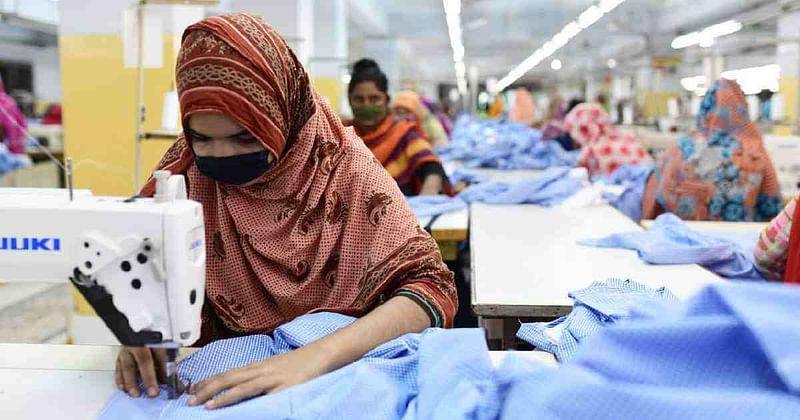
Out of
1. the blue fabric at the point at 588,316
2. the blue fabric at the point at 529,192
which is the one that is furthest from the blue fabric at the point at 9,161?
the blue fabric at the point at 588,316

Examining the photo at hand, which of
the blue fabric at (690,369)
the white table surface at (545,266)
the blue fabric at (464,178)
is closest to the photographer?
the blue fabric at (690,369)

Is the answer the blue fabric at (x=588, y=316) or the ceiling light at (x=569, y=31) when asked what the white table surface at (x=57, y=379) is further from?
the ceiling light at (x=569, y=31)

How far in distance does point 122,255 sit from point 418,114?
652 centimetres

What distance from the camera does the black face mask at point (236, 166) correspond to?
4.43 feet

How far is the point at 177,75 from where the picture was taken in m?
1.33

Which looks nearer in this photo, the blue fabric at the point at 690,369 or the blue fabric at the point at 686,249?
the blue fabric at the point at 690,369

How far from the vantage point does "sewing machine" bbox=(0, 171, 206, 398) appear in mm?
1092

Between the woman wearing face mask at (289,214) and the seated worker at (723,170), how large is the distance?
2.51 meters

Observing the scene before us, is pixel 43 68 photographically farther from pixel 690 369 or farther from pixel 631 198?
pixel 690 369

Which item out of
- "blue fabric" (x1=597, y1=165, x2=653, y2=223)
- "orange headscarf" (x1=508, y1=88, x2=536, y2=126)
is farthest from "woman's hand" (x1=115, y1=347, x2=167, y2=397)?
"orange headscarf" (x1=508, y1=88, x2=536, y2=126)

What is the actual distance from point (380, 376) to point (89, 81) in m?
3.96

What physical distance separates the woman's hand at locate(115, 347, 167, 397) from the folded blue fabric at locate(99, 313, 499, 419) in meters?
0.02

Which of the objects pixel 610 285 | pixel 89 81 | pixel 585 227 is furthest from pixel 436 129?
pixel 610 285

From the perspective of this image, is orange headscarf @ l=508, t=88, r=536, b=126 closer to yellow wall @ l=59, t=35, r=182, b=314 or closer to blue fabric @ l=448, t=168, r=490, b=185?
blue fabric @ l=448, t=168, r=490, b=185
